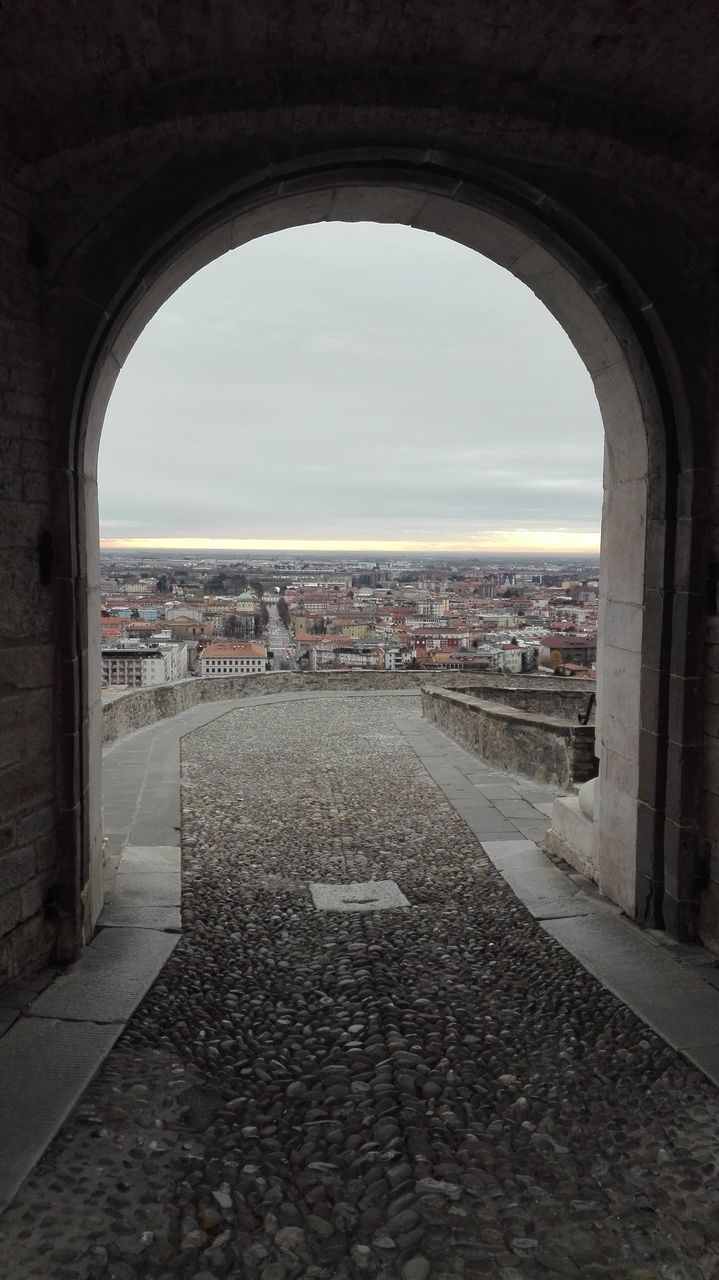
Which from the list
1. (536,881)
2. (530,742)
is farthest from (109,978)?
(530,742)

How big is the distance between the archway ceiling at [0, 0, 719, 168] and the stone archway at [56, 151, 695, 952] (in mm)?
396

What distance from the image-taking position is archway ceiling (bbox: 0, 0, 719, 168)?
9.21 ft

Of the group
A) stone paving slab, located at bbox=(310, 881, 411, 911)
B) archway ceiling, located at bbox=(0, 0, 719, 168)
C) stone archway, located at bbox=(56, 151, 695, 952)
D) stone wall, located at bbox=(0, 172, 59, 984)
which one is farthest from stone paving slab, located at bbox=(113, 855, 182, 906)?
archway ceiling, located at bbox=(0, 0, 719, 168)

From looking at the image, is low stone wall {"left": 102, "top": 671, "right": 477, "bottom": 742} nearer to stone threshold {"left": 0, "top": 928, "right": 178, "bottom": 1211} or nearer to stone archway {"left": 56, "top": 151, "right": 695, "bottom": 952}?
stone threshold {"left": 0, "top": 928, "right": 178, "bottom": 1211}

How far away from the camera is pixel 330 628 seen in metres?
39.5

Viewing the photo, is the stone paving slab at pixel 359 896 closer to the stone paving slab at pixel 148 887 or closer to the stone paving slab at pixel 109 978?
the stone paving slab at pixel 148 887

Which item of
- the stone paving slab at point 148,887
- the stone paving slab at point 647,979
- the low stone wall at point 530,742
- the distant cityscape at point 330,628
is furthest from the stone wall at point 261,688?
the stone paving slab at point 647,979

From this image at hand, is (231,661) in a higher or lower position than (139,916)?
lower

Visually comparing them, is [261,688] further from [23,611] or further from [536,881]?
[23,611]

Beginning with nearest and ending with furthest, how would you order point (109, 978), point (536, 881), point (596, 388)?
point (109, 978)
point (596, 388)
point (536, 881)

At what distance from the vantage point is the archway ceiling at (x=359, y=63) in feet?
9.21

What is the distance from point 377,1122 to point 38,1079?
121cm

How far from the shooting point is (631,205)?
3842 mm

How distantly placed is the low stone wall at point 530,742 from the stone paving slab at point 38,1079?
14.6ft
